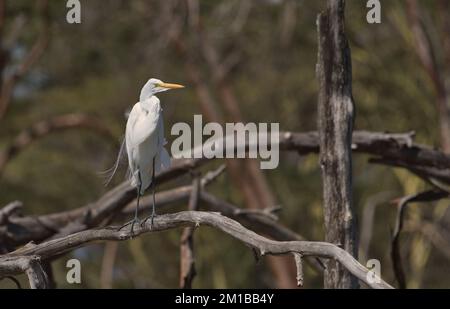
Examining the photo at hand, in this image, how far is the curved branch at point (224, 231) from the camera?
3107 millimetres

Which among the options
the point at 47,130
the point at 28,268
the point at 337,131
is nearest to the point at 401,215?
the point at 337,131

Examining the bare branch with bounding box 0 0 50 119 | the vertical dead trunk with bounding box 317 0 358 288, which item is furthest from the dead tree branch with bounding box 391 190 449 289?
the bare branch with bounding box 0 0 50 119

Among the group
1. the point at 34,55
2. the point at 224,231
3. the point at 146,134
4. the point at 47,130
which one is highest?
the point at 34,55

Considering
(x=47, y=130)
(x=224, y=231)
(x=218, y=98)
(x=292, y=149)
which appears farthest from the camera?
(x=218, y=98)

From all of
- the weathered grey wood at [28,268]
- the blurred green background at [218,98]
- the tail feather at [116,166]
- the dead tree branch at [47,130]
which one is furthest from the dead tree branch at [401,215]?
the dead tree branch at [47,130]

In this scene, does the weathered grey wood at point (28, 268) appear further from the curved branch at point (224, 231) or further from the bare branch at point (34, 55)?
the bare branch at point (34, 55)

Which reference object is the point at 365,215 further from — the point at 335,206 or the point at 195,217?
the point at 195,217

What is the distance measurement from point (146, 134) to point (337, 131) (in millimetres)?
1018

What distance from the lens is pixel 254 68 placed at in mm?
14602

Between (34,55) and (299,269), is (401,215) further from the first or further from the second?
(34,55)

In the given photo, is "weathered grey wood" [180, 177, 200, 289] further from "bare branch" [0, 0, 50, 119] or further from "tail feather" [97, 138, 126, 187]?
"bare branch" [0, 0, 50, 119]

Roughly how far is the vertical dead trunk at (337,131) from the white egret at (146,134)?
0.86 meters

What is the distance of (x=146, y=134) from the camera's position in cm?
354

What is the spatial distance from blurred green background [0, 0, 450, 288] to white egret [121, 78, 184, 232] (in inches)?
187
